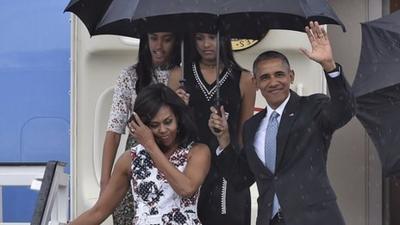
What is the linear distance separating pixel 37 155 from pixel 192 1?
2.16 m

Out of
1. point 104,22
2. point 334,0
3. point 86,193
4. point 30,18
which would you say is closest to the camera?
point 104,22

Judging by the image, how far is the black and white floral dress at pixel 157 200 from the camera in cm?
333

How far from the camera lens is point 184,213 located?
132 inches

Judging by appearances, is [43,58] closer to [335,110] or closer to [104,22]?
[104,22]

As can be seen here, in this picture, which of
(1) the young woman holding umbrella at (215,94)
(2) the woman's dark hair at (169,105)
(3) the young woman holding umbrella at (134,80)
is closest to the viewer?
(2) the woman's dark hair at (169,105)

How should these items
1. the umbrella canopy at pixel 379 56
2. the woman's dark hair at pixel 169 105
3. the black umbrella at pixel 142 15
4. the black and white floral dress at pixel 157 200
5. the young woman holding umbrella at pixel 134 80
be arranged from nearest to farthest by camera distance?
the black and white floral dress at pixel 157 200, the woman's dark hair at pixel 169 105, the black umbrella at pixel 142 15, the young woman holding umbrella at pixel 134 80, the umbrella canopy at pixel 379 56

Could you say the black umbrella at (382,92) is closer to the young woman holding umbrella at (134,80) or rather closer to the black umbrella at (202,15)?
the black umbrella at (202,15)

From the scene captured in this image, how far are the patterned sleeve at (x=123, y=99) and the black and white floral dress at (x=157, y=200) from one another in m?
0.71

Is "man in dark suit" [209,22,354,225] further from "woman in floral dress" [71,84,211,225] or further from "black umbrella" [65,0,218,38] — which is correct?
"black umbrella" [65,0,218,38]

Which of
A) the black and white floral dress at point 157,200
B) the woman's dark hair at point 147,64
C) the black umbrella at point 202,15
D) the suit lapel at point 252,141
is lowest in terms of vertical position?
the black and white floral dress at point 157,200

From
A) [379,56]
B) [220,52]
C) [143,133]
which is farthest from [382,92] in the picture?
[143,133]

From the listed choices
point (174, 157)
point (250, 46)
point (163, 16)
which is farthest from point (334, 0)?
point (174, 157)

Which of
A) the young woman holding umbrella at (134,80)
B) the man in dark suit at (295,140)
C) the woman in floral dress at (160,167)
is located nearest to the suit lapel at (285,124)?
the man in dark suit at (295,140)

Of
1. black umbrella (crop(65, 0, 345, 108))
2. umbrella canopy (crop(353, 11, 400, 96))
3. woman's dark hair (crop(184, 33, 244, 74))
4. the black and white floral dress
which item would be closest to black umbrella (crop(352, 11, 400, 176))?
umbrella canopy (crop(353, 11, 400, 96))
